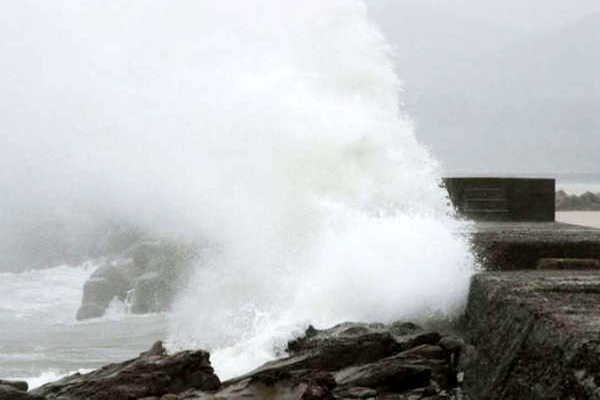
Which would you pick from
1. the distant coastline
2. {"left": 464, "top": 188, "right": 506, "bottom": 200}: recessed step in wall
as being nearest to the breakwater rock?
{"left": 464, "top": 188, "right": 506, "bottom": 200}: recessed step in wall

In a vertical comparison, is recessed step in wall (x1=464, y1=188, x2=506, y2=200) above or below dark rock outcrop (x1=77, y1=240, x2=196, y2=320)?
above

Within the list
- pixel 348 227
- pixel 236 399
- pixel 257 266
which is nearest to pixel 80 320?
pixel 257 266

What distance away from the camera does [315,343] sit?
216 inches

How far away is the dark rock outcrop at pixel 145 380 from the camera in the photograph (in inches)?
193

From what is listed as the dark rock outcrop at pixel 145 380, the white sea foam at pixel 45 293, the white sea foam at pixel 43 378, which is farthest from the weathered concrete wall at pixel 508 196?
the dark rock outcrop at pixel 145 380

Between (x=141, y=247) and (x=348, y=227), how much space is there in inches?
316

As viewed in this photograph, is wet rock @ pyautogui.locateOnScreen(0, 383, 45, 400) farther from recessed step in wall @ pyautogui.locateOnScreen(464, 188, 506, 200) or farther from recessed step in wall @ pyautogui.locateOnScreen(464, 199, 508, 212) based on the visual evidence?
recessed step in wall @ pyautogui.locateOnScreen(464, 188, 506, 200)

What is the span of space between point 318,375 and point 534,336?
4.08 ft

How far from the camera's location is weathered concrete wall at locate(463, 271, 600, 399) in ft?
11.8

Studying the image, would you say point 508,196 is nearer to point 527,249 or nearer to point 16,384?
point 527,249

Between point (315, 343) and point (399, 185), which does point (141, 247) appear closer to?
point (399, 185)

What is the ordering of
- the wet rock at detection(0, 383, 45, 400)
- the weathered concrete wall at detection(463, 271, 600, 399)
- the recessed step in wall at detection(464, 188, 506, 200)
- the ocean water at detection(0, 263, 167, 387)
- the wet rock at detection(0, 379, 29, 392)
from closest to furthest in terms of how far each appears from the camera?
1. the weathered concrete wall at detection(463, 271, 600, 399)
2. the wet rock at detection(0, 383, 45, 400)
3. the wet rock at detection(0, 379, 29, 392)
4. the ocean water at detection(0, 263, 167, 387)
5. the recessed step in wall at detection(464, 188, 506, 200)

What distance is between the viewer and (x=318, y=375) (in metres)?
4.87

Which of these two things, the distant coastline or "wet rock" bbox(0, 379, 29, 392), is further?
the distant coastline
